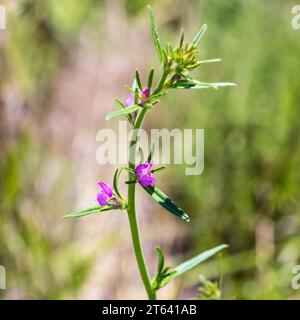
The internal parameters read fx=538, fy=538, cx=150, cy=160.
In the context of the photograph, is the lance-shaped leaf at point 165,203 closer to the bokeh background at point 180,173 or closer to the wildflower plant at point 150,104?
the wildflower plant at point 150,104

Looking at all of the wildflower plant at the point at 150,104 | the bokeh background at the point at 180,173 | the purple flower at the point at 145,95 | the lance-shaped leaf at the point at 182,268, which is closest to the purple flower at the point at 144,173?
the wildflower plant at the point at 150,104

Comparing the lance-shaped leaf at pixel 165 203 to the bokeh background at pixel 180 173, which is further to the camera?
the bokeh background at pixel 180 173

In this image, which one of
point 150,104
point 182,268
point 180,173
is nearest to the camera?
point 150,104

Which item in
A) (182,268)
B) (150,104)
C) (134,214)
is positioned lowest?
(182,268)

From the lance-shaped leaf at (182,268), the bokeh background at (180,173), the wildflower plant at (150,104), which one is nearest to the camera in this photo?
the wildflower plant at (150,104)

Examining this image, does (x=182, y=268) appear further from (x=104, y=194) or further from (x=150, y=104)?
(x=150, y=104)

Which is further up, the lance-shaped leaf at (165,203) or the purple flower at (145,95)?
the purple flower at (145,95)

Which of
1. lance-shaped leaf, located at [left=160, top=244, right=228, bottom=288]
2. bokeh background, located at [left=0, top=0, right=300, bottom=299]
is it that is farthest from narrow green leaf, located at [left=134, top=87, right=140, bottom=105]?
bokeh background, located at [left=0, top=0, right=300, bottom=299]

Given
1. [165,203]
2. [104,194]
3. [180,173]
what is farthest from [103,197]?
[180,173]

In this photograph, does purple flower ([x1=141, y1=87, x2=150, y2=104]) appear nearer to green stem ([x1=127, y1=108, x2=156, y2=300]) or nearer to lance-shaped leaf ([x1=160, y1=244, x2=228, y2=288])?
green stem ([x1=127, y1=108, x2=156, y2=300])
